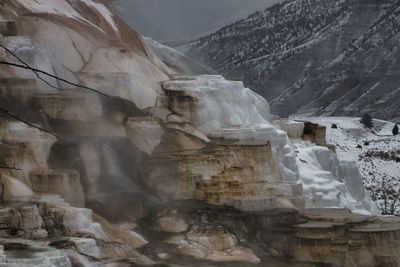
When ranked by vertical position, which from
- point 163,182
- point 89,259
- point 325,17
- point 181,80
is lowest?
point 89,259

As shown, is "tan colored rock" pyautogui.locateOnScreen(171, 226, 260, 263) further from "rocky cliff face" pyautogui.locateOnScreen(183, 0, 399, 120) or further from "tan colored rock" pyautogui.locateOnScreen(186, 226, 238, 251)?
"rocky cliff face" pyautogui.locateOnScreen(183, 0, 399, 120)

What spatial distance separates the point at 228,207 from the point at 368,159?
29414 millimetres

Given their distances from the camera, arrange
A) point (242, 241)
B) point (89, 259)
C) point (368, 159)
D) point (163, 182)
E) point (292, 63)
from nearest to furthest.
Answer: point (89, 259) → point (242, 241) → point (163, 182) → point (368, 159) → point (292, 63)

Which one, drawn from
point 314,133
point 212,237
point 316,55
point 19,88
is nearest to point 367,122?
point 314,133

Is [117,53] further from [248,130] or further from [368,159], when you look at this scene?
[368,159]

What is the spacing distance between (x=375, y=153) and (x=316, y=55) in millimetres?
58875

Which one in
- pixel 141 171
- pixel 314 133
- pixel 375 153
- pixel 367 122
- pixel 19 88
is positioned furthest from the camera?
pixel 367 122

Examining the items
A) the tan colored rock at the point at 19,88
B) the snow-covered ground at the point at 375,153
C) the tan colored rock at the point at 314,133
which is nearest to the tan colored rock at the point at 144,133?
the tan colored rock at the point at 19,88

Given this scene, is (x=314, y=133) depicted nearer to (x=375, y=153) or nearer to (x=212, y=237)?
(x=212, y=237)

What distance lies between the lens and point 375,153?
1731 inches

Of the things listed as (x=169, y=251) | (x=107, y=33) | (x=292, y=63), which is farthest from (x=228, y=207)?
(x=292, y=63)

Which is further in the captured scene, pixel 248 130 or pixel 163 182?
pixel 248 130

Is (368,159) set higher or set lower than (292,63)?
lower

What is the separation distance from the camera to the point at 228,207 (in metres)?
13.8
